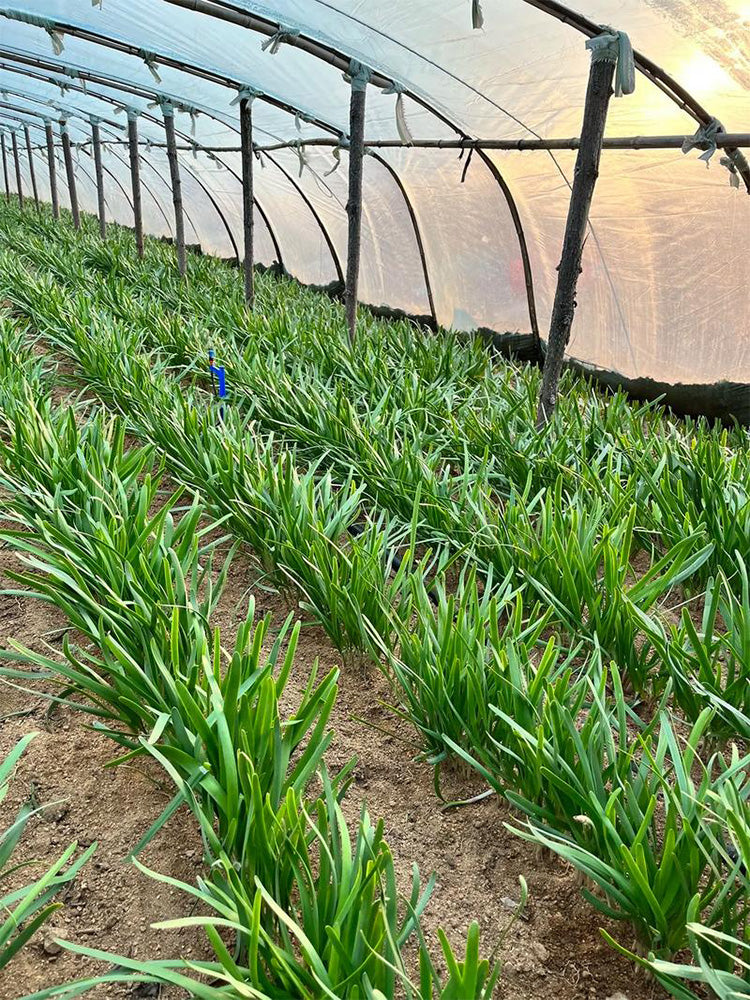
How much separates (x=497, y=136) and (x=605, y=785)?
3.99 m

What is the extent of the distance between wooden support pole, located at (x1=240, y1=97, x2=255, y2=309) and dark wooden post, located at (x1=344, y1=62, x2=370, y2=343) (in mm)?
1480

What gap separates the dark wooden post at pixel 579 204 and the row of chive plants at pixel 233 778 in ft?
5.96

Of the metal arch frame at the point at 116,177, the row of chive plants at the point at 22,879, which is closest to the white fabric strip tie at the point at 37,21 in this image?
the row of chive plants at the point at 22,879

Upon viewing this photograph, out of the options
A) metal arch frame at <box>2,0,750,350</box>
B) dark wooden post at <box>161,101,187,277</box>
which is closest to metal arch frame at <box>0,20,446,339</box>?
metal arch frame at <box>2,0,750,350</box>

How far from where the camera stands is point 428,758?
1540 millimetres

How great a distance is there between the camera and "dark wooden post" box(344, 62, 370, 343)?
422 cm

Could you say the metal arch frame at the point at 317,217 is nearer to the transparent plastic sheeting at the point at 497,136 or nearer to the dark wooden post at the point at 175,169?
the transparent plastic sheeting at the point at 497,136

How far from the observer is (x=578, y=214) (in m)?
3.08

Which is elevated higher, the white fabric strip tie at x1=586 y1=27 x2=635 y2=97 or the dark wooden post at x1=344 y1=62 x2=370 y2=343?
the white fabric strip tie at x1=586 y1=27 x2=635 y2=97

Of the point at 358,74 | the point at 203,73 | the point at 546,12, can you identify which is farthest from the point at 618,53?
the point at 203,73

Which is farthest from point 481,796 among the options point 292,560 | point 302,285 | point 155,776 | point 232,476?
point 302,285

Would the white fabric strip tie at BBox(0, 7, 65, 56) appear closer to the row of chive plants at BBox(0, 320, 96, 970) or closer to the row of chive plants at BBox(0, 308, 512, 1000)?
the row of chive plants at BBox(0, 308, 512, 1000)

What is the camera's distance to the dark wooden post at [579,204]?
290 cm

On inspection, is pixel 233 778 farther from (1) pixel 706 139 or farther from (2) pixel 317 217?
(2) pixel 317 217
